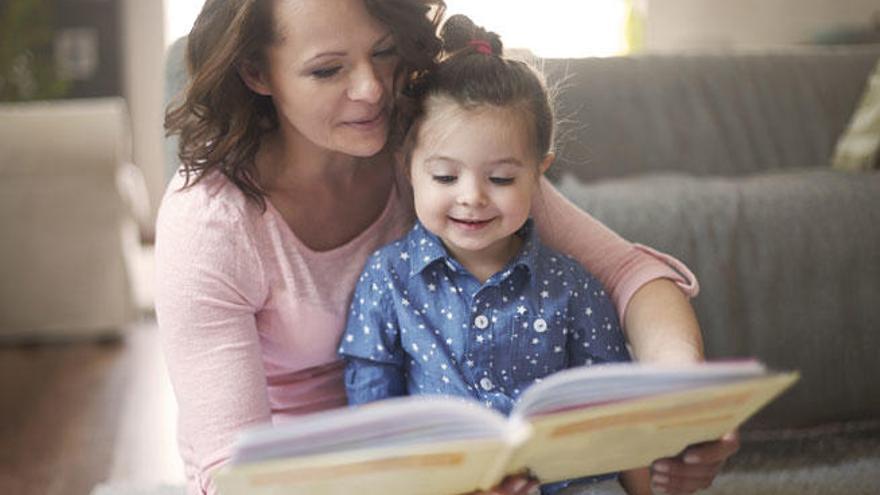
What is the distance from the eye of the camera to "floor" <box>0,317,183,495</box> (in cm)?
252

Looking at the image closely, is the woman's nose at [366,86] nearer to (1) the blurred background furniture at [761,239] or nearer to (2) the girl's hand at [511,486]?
(2) the girl's hand at [511,486]

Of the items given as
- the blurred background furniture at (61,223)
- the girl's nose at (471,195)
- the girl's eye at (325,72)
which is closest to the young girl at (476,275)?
the girl's nose at (471,195)

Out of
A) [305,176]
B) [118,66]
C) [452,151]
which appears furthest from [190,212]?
[118,66]

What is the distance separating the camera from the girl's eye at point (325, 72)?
130 cm

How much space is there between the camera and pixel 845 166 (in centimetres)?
215

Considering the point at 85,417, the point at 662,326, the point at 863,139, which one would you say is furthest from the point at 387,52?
the point at 85,417

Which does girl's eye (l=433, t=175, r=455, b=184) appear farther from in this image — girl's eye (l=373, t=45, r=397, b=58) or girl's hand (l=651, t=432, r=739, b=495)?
girl's hand (l=651, t=432, r=739, b=495)

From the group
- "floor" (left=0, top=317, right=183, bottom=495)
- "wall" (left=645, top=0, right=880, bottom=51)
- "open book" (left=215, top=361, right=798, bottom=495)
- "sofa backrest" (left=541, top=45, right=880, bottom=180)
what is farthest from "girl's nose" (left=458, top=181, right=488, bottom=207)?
"wall" (left=645, top=0, right=880, bottom=51)

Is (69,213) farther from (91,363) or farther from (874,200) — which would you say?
(874,200)

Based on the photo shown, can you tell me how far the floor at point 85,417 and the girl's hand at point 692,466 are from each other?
137cm

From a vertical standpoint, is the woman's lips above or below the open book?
above

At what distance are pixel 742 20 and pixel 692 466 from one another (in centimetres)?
474

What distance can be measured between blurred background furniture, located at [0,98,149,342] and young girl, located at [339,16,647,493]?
237cm

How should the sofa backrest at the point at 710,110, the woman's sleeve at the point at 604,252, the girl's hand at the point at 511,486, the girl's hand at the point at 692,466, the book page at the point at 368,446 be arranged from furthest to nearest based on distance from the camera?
the sofa backrest at the point at 710,110 → the woman's sleeve at the point at 604,252 → the girl's hand at the point at 692,466 → the girl's hand at the point at 511,486 → the book page at the point at 368,446
